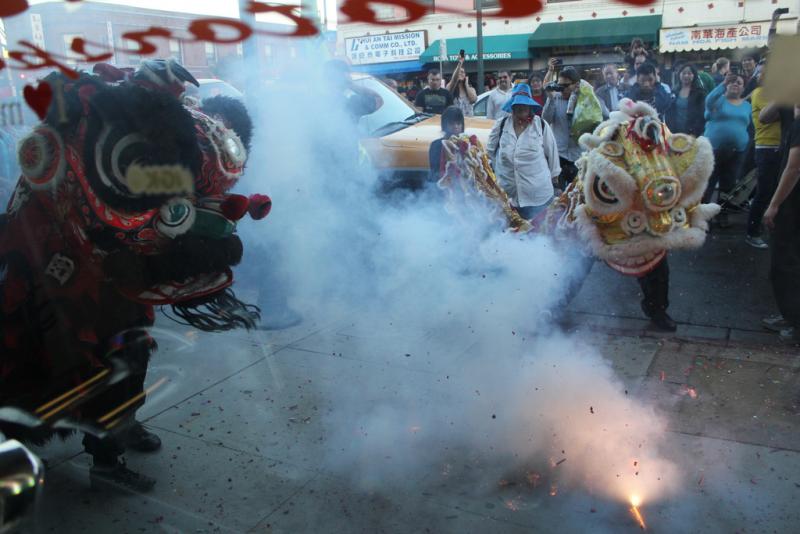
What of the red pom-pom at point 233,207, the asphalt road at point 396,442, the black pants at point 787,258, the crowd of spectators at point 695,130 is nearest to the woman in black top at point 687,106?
the crowd of spectators at point 695,130

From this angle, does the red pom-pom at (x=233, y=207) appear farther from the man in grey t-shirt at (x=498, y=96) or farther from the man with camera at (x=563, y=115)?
the man in grey t-shirt at (x=498, y=96)

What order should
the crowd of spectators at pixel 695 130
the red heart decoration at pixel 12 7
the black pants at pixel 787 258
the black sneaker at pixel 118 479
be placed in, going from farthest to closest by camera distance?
the crowd of spectators at pixel 695 130, the black pants at pixel 787 258, the black sneaker at pixel 118 479, the red heart decoration at pixel 12 7

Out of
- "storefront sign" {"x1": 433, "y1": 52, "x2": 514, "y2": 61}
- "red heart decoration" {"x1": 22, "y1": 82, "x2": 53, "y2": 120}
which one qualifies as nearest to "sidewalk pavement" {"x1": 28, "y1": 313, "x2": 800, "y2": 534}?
"red heart decoration" {"x1": 22, "y1": 82, "x2": 53, "y2": 120}

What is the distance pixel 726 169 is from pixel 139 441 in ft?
19.3

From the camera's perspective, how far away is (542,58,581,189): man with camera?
664 centimetres

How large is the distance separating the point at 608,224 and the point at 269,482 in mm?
2041

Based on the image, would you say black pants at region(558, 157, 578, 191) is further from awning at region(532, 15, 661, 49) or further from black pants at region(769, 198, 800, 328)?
black pants at region(769, 198, 800, 328)

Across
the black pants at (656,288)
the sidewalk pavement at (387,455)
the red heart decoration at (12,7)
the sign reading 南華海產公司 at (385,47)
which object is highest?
the red heart decoration at (12,7)

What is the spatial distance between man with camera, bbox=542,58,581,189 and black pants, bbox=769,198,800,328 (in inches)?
103

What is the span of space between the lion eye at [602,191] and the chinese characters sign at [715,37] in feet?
2.80

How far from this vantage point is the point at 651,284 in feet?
13.6

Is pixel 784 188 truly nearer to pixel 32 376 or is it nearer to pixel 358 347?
pixel 358 347

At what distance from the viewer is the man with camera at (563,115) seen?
21.8 feet

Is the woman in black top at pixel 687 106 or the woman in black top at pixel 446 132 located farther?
the woman in black top at pixel 687 106
